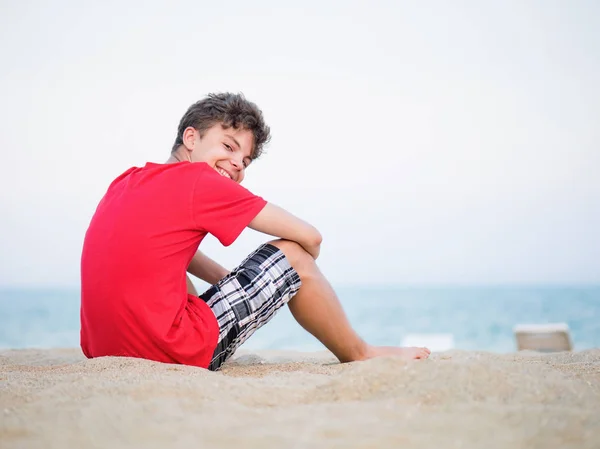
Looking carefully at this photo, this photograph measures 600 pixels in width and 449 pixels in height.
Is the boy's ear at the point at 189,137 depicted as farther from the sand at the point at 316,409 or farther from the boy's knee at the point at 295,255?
the sand at the point at 316,409

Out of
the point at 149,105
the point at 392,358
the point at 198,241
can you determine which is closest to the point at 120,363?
the point at 198,241

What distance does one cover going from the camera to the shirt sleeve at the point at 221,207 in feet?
6.24

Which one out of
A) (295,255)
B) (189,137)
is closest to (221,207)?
(295,255)

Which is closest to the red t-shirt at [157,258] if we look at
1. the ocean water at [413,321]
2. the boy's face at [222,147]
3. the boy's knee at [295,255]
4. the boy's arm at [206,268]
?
the boy's knee at [295,255]

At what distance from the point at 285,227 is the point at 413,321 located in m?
18.9

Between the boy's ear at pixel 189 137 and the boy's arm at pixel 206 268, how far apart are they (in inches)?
21.0

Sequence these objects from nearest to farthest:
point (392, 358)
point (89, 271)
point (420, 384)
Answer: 1. point (420, 384)
2. point (392, 358)
3. point (89, 271)

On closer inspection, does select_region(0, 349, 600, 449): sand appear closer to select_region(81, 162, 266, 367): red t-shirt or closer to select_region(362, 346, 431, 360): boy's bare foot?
select_region(81, 162, 266, 367): red t-shirt

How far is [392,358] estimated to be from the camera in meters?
1.43

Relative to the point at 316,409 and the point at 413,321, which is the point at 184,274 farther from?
the point at 413,321

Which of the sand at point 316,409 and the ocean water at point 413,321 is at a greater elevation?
the sand at point 316,409

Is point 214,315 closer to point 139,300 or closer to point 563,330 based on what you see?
point 139,300

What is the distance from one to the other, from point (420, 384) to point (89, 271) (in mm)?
1242

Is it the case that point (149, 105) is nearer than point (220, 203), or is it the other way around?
point (220, 203)
